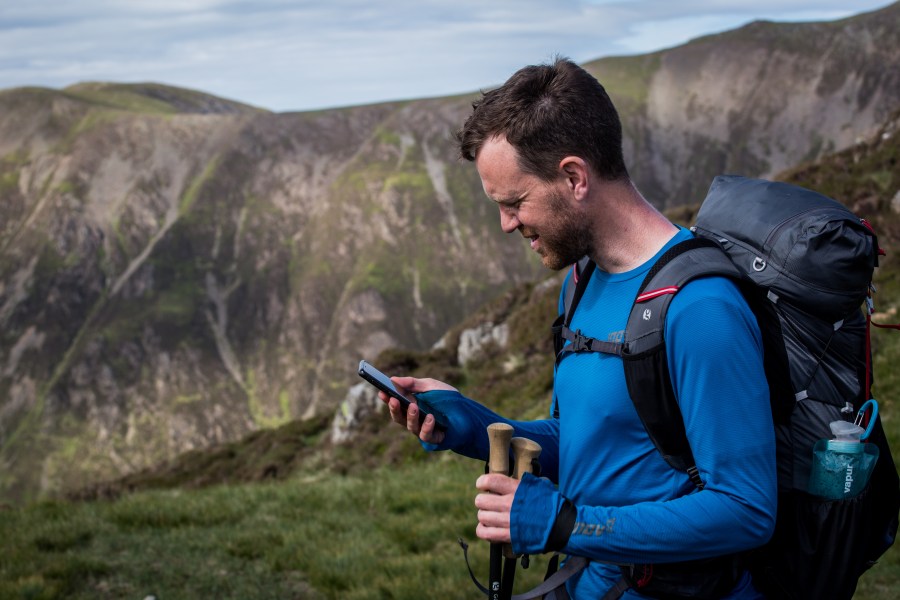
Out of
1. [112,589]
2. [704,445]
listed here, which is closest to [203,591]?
[112,589]

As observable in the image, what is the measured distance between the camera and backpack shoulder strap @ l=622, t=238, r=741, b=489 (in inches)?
107

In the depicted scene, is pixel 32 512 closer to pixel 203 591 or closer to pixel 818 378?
pixel 203 591

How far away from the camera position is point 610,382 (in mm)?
2887

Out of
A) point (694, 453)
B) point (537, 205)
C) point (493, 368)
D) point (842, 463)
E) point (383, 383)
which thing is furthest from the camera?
point (493, 368)

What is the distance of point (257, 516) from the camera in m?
10.3

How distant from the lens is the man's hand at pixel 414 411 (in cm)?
357

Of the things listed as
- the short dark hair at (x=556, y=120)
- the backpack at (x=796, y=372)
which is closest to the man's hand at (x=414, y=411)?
the backpack at (x=796, y=372)

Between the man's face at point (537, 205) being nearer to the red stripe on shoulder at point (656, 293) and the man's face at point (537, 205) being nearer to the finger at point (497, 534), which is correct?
the red stripe on shoulder at point (656, 293)

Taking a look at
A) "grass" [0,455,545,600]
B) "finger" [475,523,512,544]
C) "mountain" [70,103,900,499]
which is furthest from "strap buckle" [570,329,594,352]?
"mountain" [70,103,900,499]

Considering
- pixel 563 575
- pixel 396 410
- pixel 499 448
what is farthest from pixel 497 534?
pixel 396 410

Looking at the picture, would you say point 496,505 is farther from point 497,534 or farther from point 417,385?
point 417,385

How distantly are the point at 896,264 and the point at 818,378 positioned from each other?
15.5 meters

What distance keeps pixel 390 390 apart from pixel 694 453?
140cm

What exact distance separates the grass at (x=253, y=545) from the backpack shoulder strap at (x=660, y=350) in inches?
198
